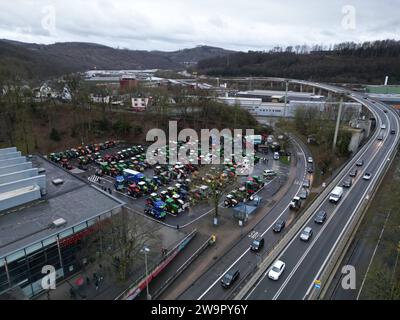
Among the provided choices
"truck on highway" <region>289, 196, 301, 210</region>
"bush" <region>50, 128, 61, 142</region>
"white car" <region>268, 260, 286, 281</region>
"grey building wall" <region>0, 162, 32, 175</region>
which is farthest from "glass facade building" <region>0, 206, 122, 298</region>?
"bush" <region>50, 128, 61, 142</region>

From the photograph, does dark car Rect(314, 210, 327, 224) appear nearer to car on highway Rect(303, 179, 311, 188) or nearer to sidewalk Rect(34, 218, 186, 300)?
car on highway Rect(303, 179, 311, 188)

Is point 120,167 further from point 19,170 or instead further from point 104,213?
point 104,213

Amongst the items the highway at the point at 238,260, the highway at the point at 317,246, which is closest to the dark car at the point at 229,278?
the highway at the point at 238,260

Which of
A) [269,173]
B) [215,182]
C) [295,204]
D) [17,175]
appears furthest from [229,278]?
[269,173]

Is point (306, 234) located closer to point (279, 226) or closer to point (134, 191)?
point (279, 226)

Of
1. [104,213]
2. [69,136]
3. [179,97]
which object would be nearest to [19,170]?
[104,213]
